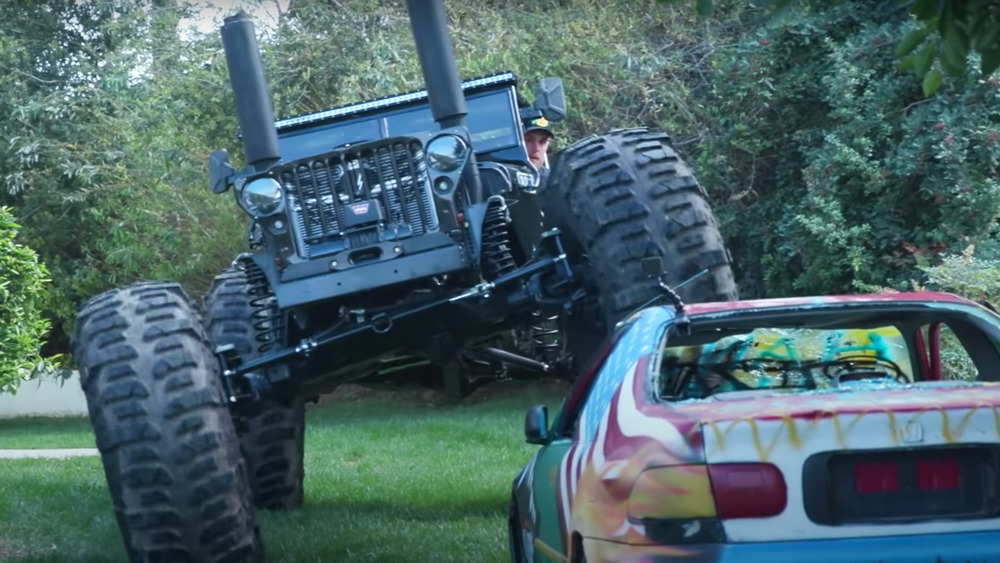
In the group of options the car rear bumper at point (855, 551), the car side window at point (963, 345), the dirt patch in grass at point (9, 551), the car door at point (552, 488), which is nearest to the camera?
the car rear bumper at point (855, 551)

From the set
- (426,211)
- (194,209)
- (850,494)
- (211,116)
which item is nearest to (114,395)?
(426,211)

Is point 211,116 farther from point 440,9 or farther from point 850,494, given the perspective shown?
point 850,494

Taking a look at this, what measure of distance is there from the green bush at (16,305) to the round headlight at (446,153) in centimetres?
1040

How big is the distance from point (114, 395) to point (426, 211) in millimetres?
1699

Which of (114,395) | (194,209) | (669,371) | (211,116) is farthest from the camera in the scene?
(194,209)

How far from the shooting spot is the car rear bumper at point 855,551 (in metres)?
3.74

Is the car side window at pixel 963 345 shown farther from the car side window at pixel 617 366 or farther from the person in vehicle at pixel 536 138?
the person in vehicle at pixel 536 138

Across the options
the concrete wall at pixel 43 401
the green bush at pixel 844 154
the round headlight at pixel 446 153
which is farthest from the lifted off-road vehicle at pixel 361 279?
the concrete wall at pixel 43 401

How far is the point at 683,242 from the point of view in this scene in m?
6.77

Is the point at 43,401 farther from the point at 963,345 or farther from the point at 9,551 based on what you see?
the point at 963,345

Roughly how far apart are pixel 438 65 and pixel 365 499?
4.40m

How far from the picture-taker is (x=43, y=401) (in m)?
29.7

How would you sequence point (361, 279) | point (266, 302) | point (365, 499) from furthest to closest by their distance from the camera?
point (365, 499), point (266, 302), point (361, 279)

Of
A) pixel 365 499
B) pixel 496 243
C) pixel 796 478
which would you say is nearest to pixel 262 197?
pixel 496 243
